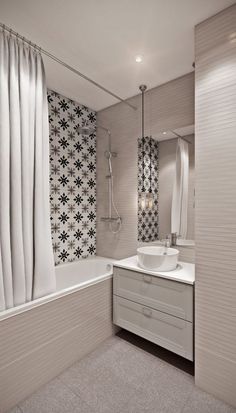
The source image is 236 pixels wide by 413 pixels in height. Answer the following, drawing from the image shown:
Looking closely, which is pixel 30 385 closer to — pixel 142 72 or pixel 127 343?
pixel 127 343

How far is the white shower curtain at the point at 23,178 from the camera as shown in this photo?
1.38 meters

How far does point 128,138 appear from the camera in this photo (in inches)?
99.4

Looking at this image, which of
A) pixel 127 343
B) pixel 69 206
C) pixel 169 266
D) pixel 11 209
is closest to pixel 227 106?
pixel 169 266

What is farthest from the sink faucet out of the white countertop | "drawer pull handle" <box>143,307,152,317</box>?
"drawer pull handle" <box>143,307,152,317</box>

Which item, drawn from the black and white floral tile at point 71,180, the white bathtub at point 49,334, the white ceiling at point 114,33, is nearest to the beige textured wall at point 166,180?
the white ceiling at point 114,33

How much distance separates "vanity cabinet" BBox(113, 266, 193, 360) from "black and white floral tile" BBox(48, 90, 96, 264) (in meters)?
0.83

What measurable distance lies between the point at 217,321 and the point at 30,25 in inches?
94.3

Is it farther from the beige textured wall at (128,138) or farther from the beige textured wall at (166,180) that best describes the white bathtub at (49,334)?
the beige textured wall at (166,180)

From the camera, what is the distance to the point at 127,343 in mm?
1984

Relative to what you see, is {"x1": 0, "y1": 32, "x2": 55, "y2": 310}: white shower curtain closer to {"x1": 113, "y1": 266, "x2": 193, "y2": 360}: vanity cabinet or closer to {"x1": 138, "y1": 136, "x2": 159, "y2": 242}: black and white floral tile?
{"x1": 113, "y1": 266, "x2": 193, "y2": 360}: vanity cabinet

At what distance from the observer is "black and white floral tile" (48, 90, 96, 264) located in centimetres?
243

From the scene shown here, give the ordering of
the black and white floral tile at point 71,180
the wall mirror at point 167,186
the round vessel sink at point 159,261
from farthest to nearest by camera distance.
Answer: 1. the black and white floral tile at point 71,180
2. the wall mirror at point 167,186
3. the round vessel sink at point 159,261

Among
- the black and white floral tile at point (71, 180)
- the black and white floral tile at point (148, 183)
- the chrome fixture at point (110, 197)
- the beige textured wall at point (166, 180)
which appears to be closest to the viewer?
the beige textured wall at point (166, 180)

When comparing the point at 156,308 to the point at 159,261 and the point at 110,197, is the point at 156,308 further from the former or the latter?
the point at 110,197
